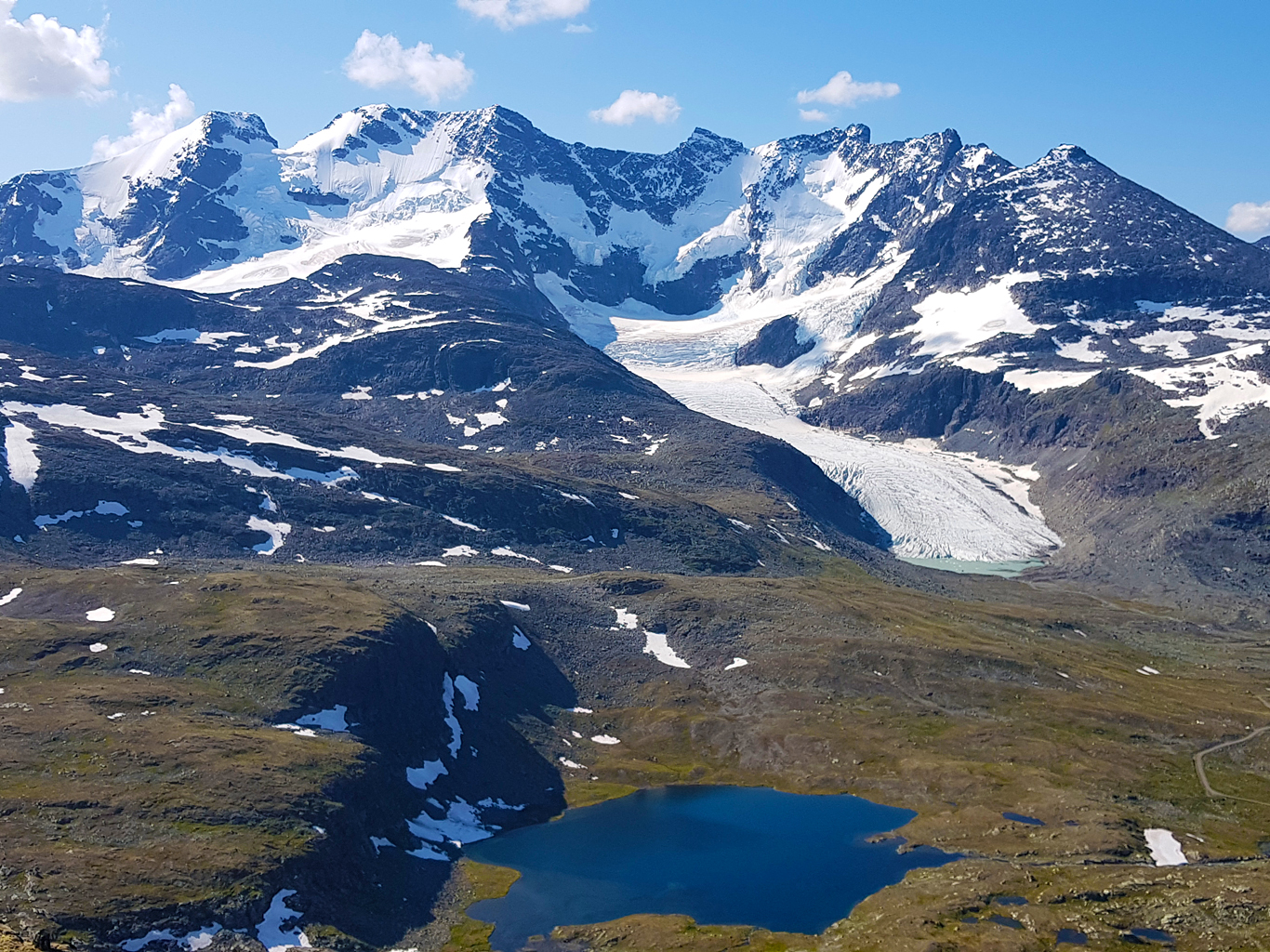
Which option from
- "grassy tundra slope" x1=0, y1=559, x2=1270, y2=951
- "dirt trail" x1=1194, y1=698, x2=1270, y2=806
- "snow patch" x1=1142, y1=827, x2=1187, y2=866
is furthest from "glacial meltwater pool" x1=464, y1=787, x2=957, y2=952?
"dirt trail" x1=1194, y1=698, x2=1270, y2=806

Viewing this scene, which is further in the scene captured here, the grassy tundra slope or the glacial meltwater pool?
the glacial meltwater pool

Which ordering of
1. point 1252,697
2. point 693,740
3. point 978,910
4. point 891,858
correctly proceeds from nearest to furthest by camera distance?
point 978,910 < point 891,858 < point 693,740 < point 1252,697

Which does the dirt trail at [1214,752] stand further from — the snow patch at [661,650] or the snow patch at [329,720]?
the snow patch at [329,720]

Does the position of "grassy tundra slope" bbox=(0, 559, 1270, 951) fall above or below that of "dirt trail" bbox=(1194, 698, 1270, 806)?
above

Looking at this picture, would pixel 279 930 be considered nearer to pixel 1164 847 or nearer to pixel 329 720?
pixel 329 720

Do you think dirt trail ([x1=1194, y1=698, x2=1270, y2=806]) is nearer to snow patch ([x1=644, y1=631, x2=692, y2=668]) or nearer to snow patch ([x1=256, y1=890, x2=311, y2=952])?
snow patch ([x1=644, y1=631, x2=692, y2=668])

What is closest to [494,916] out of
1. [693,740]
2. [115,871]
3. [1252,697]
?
[115,871]

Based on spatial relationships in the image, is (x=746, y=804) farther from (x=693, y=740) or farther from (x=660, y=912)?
(x=660, y=912)

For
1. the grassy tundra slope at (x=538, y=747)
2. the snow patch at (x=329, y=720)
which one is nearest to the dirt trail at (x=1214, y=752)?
the grassy tundra slope at (x=538, y=747)
